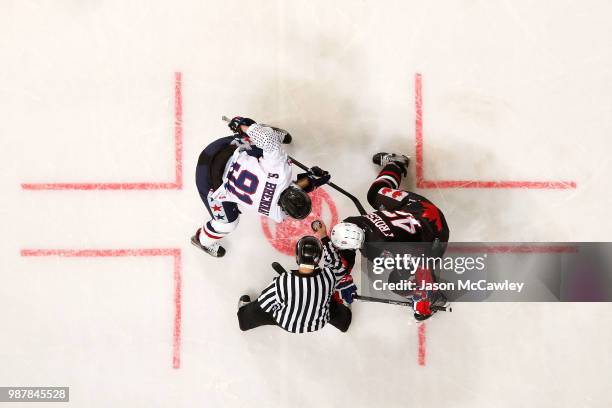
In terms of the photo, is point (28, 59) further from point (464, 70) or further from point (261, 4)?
point (464, 70)

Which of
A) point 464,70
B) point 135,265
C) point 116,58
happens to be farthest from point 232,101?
point 464,70

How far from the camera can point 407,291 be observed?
4305 millimetres

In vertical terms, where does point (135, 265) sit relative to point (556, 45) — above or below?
below

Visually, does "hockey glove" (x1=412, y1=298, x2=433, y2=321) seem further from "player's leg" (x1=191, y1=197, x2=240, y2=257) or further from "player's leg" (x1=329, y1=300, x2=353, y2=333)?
"player's leg" (x1=191, y1=197, x2=240, y2=257)

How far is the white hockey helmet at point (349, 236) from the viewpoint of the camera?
396 cm

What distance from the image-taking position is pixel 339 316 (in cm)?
508

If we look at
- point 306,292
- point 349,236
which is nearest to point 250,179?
point 349,236

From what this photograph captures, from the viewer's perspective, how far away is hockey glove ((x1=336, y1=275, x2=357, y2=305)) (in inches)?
191

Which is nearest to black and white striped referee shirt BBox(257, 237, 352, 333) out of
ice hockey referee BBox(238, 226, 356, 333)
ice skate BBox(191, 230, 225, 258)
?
ice hockey referee BBox(238, 226, 356, 333)

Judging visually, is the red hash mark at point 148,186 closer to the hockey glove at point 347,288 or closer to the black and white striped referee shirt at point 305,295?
the black and white striped referee shirt at point 305,295

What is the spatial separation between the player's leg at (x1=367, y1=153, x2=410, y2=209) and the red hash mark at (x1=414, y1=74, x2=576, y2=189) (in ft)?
0.65

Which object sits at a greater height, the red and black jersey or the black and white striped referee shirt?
the red and black jersey

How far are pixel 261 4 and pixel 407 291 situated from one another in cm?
334

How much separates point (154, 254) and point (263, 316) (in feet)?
4.45
